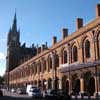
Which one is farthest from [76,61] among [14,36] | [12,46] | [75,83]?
[14,36]

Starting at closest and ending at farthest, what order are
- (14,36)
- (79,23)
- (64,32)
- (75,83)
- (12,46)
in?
(75,83)
(79,23)
(64,32)
(12,46)
(14,36)

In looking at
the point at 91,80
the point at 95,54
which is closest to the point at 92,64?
the point at 95,54

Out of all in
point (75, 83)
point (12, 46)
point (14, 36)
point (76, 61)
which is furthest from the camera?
point (14, 36)

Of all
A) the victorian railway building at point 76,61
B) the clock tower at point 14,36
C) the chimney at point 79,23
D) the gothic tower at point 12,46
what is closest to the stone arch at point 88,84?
the victorian railway building at point 76,61

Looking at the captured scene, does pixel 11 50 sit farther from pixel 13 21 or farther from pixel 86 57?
pixel 86 57

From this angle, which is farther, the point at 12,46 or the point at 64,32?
the point at 12,46

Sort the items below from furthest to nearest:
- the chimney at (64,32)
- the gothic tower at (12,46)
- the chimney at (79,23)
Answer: the gothic tower at (12,46) → the chimney at (64,32) → the chimney at (79,23)

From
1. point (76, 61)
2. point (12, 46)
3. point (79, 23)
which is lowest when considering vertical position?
point (76, 61)

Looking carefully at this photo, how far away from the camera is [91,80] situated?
1398 inches

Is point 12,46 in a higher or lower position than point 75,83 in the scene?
higher

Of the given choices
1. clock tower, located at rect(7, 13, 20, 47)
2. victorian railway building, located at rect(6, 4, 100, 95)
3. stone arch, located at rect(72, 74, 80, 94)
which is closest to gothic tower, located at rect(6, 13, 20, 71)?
clock tower, located at rect(7, 13, 20, 47)

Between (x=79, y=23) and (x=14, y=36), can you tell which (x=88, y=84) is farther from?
(x=14, y=36)

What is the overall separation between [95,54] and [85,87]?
20.2ft

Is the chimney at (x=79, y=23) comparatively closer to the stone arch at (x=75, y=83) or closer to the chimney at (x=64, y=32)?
the chimney at (x=64, y=32)
